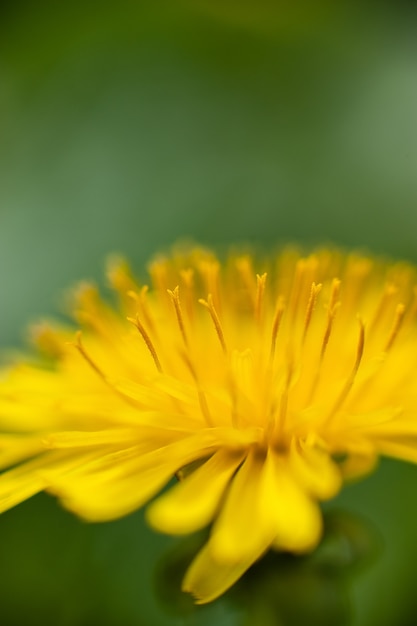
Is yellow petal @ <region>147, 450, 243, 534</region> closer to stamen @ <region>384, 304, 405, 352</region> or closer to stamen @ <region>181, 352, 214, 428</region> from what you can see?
stamen @ <region>181, 352, 214, 428</region>

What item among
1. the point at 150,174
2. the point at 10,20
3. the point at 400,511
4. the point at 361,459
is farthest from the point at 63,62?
the point at 361,459

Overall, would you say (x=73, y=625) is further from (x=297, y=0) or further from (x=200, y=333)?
(x=297, y=0)

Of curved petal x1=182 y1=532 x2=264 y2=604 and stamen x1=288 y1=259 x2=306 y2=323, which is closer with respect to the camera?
curved petal x1=182 y1=532 x2=264 y2=604

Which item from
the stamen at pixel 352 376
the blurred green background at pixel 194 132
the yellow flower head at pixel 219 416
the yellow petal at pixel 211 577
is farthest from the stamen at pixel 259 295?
the blurred green background at pixel 194 132

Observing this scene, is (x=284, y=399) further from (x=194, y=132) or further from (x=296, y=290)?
(x=194, y=132)

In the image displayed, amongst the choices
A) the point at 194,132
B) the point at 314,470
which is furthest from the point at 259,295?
the point at 194,132

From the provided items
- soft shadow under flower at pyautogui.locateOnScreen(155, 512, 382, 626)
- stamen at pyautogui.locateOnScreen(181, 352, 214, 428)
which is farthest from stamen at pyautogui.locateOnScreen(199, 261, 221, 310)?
soft shadow under flower at pyautogui.locateOnScreen(155, 512, 382, 626)

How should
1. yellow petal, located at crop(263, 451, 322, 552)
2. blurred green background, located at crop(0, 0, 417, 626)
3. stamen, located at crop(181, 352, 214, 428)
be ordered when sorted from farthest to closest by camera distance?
1. blurred green background, located at crop(0, 0, 417, 626)
2. stamen, located at crop(181, 352, 214, 428)
3. yellow petal, located at crop(263, 451, 322, 552)
